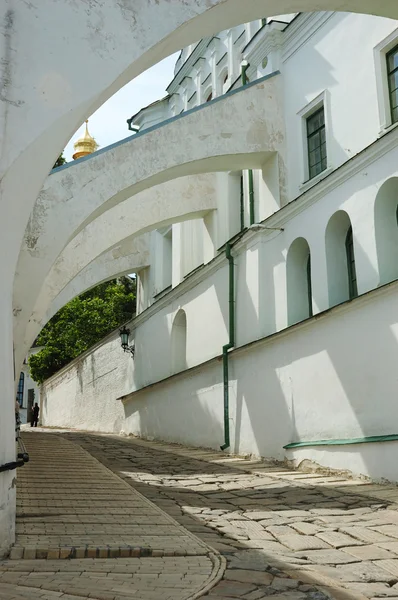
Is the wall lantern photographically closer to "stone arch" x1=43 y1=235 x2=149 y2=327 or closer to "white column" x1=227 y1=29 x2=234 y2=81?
"stone arch" x1=43 y1=235 x2=149 y2=327

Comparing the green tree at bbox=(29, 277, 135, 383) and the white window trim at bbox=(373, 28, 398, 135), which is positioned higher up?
the white window trim at bbox=(373, 28, 398, 135)

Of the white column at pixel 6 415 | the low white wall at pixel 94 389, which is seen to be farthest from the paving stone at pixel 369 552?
the low white wall at pixel 94 389

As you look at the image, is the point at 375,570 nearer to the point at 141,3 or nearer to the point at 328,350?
the point at 141,3

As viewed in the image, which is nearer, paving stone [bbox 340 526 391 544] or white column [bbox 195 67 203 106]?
paving stone [bbox 340 526 391 544]

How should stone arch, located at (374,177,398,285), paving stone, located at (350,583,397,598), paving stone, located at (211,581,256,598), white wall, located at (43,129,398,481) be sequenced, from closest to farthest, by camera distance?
paving stone, located at (211,581,256,598), paving stone, located at (350,583,397,598), white wall, located at (43,129,398,481), stone arch, located at (374,177,398,285)

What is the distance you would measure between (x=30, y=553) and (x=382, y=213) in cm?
703

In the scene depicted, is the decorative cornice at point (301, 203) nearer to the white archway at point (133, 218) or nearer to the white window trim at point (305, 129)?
the white window trim at point (305, 129)

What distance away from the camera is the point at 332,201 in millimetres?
10664

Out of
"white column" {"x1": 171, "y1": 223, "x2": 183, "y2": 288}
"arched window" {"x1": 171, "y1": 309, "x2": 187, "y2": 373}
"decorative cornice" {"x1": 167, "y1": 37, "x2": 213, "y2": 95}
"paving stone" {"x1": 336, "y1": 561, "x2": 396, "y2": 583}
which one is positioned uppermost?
"decorative cornice" {"x1": 167, "y1": 37, "x2": 213, "y2": 95}

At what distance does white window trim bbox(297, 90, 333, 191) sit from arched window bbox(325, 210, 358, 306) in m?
1.29

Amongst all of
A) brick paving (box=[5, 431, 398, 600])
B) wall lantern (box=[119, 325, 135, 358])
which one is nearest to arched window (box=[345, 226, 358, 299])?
brick paving (box=[5, 431, 398, 600])

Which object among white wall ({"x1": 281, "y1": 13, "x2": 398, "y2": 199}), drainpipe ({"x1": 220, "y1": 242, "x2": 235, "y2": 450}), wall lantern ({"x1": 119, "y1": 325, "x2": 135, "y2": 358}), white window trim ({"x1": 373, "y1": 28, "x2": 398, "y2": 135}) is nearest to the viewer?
white window trim ({"x1": 373, "y1": 28, "x2": 398, "y2": 135})

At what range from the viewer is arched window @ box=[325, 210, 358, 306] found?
35.0 feet

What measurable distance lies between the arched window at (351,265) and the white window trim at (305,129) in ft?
4.73
